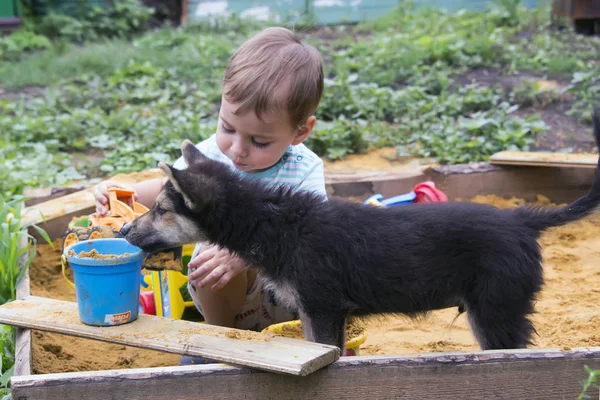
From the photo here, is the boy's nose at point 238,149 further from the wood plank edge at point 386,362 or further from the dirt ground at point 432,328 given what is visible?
the wood plank edge at point 386,362

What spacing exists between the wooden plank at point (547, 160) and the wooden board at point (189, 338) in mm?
3779

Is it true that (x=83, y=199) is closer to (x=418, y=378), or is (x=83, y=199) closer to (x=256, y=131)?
(x=256, y=131)

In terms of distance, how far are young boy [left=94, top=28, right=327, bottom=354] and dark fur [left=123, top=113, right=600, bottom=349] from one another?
0.33 m

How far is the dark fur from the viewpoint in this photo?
12.2ft

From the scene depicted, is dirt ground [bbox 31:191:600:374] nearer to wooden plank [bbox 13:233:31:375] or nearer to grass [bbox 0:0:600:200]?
wooden plank [bbox 13:233:31:375]

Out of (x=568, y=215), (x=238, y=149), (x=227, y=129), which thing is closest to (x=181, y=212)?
(x=238, y=149)

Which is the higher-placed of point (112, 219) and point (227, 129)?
point (227, 129)

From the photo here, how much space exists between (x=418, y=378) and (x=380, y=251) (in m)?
0.67

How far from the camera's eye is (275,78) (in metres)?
4.29

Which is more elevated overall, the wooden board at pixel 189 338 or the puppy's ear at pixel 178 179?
the puppy's ear at pixel 178 179

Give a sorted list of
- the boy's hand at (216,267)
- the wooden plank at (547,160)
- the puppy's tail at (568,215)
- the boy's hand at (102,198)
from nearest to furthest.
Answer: the puppy's tail at (568,215) < the boy's hand at (216,267) < the boy's hand at (102,198) < the wooden plank at (547,160)

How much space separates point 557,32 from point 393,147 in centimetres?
579

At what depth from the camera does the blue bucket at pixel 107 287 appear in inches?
147

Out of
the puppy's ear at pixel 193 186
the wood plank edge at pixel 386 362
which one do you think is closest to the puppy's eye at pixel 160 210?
the puppy's ear at pixel 193 186
